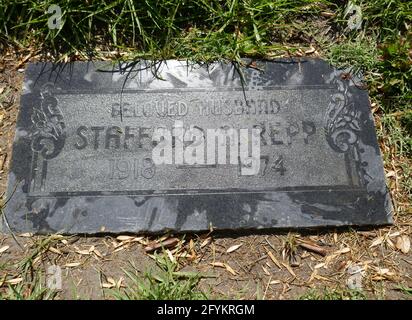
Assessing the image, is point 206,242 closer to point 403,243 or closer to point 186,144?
point 186,144

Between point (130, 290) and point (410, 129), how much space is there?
1741mm

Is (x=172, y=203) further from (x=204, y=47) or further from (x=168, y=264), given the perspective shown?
(x=204, y=47)

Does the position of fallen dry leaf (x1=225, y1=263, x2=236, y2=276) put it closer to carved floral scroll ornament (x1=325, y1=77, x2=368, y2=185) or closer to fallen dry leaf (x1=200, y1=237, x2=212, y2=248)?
fallen dry leaf (x1=200, y1=237, x2=212, y2=248)

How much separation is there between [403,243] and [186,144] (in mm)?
1221

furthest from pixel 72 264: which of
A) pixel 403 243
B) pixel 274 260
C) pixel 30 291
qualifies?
pixel 403 243

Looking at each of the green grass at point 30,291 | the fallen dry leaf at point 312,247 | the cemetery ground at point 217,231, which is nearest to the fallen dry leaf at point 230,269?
the cemetery ground at point 217,231

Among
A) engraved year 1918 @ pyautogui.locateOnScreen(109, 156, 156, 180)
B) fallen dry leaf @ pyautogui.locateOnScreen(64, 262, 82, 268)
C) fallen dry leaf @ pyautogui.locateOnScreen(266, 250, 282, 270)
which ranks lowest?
fallen dry leaf @ pyautogui.locateOnScreen(64, 262, 82, 268)

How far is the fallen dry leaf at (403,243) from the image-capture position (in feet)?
7.39

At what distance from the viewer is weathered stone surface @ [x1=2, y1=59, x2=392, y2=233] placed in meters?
2.25

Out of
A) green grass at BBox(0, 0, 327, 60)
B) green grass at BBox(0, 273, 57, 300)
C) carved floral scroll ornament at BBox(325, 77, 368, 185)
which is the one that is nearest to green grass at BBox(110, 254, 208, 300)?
green grass at BBox(0, 273, 57, 300)

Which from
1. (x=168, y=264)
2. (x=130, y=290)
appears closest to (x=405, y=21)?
(x=168, y=264)

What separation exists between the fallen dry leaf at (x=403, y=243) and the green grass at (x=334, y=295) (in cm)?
33

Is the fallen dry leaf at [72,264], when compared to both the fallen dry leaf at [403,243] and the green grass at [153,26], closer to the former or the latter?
the green grass at [153,26]

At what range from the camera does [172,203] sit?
2.26 m
